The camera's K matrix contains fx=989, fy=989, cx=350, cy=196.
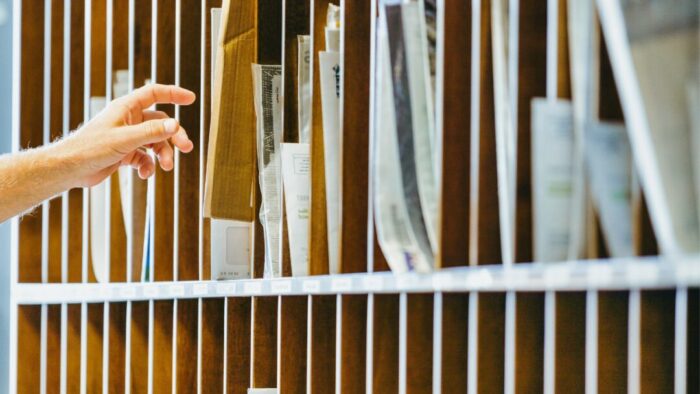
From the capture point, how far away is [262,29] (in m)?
1.93

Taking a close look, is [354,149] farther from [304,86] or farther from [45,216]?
[45,216]

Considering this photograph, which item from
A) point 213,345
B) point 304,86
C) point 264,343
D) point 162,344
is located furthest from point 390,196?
point 162,344

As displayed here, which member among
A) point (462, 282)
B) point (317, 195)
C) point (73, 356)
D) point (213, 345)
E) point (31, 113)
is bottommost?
point (73, 356)

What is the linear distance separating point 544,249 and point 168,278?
1.32 m

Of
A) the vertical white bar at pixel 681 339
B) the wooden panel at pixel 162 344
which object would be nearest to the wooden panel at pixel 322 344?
the wooden panel at pixel 162 344

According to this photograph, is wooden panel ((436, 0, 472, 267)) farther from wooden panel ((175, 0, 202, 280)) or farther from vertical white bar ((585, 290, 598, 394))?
wooden panel ((175, 0, 202, 280))

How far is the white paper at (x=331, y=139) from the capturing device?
1632 millimetres

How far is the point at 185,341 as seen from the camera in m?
2.17

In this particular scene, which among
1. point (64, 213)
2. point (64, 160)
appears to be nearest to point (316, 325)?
point (64, 160)

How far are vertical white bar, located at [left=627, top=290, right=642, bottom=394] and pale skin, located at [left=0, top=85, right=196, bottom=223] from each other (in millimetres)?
1095

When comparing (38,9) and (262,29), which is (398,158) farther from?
(38,9)

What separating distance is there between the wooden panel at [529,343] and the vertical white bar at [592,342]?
0.36 ft

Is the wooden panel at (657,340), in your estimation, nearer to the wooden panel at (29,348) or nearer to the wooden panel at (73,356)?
the wooden panel at (73,356)

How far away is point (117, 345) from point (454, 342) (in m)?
1.32
